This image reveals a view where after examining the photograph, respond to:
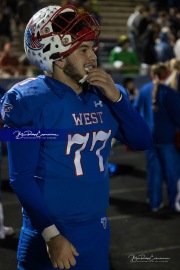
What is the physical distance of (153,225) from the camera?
613cm

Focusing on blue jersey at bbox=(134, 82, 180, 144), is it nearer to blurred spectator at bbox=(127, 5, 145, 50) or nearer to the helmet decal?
the helmet decal

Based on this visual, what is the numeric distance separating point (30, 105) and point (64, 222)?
1.85 feet

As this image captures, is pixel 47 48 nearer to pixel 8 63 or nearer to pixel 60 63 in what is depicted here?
pixel 60 63

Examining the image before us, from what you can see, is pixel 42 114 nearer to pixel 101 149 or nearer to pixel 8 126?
pixel 8 126

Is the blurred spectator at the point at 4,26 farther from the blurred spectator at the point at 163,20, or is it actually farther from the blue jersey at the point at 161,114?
the blue jersey at the point at 161,114

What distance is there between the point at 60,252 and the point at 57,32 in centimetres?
99

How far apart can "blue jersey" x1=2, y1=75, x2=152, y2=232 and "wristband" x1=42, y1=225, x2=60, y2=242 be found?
2 cm

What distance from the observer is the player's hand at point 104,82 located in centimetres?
251

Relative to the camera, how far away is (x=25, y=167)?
7.82 ft

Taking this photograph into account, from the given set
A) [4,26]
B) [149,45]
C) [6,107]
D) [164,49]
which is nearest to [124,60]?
[164,49]

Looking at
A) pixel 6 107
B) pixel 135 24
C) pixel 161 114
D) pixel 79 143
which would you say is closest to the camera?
pixel 6 107

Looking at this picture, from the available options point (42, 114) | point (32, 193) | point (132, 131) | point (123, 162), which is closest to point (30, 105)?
point (42, 114)

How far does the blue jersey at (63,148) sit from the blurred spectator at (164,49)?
1233cm

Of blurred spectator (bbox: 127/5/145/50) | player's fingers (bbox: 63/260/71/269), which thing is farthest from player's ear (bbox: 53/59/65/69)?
blurred spectator (bbox: 127/5/145/50)
